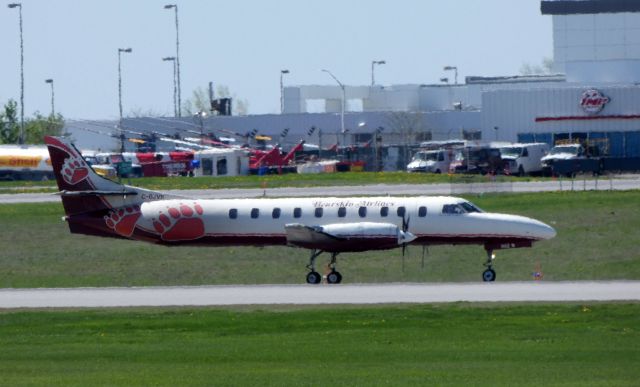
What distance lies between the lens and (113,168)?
95375mm

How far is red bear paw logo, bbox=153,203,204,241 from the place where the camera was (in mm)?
41250

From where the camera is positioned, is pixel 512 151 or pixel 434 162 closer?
pixel 512 151

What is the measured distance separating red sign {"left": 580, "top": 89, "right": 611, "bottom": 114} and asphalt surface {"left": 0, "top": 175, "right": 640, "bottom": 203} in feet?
77.5

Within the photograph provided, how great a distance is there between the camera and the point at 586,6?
108250 millimetres

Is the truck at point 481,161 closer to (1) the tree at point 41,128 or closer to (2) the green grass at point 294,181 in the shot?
(2) the green grass at point 294,181

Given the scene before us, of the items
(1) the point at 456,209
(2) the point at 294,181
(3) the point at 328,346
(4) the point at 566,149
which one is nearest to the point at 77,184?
(1) the point at 456,209

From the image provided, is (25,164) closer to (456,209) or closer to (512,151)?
(512,151)

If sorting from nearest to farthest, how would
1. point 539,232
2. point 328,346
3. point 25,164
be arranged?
1. point 328,346
2. point 539,232
3. point 25,164

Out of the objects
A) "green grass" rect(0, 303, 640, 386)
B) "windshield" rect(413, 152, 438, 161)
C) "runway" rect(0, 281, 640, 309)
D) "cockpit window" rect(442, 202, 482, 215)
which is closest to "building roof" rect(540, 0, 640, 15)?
"windshield" rect(413, 152, 438, 161)

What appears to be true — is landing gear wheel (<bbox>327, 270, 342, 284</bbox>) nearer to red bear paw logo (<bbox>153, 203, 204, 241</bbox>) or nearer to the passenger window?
the passenger window

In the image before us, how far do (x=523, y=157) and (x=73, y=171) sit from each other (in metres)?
51.2

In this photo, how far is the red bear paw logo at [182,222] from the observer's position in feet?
135

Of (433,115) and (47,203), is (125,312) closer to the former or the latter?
(47,203)

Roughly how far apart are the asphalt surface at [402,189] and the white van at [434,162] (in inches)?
786
